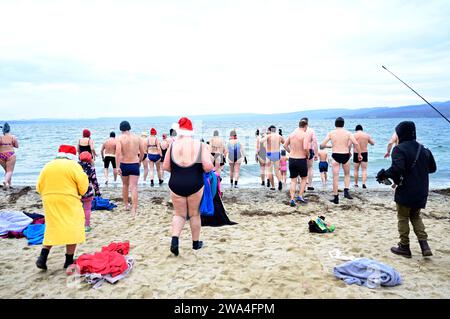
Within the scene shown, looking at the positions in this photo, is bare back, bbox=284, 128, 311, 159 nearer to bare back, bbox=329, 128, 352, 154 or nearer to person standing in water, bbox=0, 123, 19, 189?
bare back, bbox=329, 128, 352, 154

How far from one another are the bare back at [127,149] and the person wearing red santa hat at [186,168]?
8.29 feet

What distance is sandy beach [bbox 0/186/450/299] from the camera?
3.47 metres

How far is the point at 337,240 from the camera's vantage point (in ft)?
17.1

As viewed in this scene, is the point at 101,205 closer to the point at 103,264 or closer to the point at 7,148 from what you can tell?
the point at 103,264

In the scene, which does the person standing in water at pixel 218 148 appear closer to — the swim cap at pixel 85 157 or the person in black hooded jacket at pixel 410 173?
the swim cap at pixel 85 157

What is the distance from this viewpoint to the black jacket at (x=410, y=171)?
4.14 meters

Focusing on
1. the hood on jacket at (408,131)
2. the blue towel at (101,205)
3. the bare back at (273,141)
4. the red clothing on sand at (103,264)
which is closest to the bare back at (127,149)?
the blue towel at (101,205)

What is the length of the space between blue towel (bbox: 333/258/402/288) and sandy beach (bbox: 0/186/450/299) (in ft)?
0.27

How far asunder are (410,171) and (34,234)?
21.1 feet

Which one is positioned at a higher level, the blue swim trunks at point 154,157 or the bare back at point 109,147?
the bare back at point 109,147

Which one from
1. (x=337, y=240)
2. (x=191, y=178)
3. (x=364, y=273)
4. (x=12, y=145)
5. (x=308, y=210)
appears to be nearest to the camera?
(x=364, y=273)
